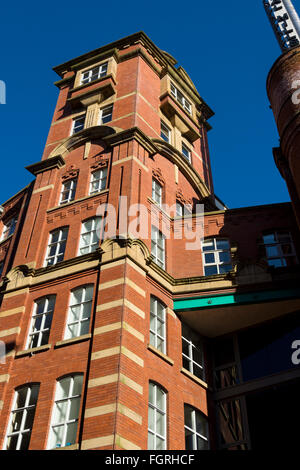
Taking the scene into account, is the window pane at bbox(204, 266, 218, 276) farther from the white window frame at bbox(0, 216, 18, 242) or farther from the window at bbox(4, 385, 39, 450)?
the white window frame at bbox(0, 216, 18, 242)

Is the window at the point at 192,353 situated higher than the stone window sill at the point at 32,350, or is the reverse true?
the window at the point at 192,353

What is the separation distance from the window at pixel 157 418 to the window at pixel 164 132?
16.9 metres

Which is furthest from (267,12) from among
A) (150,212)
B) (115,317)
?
(115,317)

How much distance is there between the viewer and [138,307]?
59.2ft

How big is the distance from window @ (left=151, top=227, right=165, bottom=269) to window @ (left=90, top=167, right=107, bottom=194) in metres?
3.61

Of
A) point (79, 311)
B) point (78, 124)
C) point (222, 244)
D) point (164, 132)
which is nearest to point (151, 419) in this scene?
point (79, 311)

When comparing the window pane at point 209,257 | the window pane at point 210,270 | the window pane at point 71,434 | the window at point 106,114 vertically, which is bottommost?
the window pane at point 71,434

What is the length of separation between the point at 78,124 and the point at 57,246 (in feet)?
34.8

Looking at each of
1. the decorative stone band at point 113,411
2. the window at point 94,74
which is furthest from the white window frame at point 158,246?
the window at point 94,74

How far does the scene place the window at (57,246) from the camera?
2202 cm

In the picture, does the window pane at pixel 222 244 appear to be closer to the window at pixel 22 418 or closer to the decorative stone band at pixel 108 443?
the window at pixel 22 418

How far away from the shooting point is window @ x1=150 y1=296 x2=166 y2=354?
18.8 metres

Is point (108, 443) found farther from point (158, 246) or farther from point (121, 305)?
point (158, 246)
